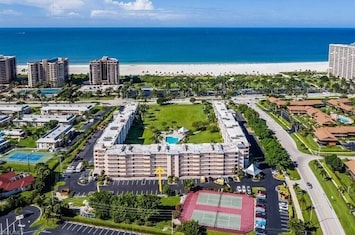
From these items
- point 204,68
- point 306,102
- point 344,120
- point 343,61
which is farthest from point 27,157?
point 343,61

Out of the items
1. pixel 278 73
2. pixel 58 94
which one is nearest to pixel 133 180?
pixel 58 94

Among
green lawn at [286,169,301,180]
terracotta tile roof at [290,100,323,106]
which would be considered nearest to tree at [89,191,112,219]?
green lawn at [286,169,301,180]

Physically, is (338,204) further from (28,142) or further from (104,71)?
(104,71)

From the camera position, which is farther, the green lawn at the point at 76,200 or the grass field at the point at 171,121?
the grass field at the point at 171,121

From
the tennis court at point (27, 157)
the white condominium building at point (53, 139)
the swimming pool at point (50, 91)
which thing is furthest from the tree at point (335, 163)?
the swimming pool at point (50, 91)

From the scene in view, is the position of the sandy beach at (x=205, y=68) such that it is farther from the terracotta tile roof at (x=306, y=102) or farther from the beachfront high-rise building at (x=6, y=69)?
the terracotta tile roof at (x=306, y=102)

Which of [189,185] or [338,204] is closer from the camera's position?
[338,204]
